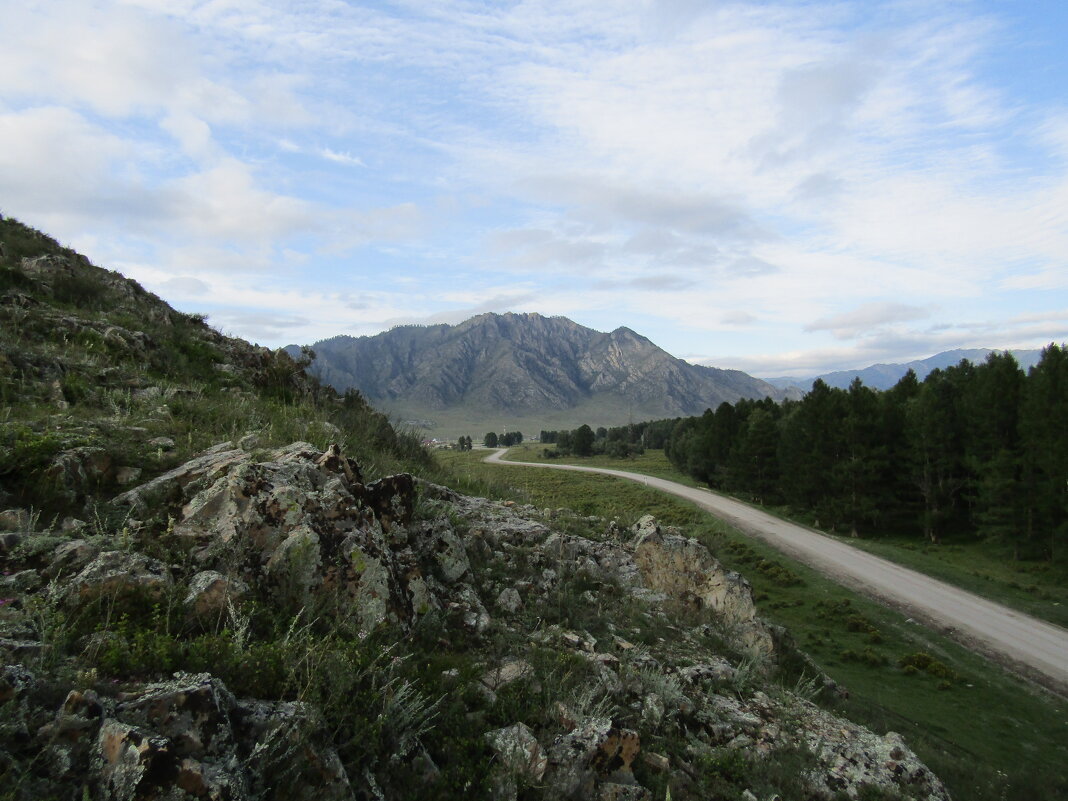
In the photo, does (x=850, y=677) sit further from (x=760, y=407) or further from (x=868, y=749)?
(x=760, y=407)

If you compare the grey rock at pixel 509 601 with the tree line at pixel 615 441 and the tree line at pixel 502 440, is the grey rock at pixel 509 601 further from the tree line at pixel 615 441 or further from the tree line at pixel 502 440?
the tree line at pixel 502 440

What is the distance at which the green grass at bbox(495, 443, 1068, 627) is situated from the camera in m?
25.6

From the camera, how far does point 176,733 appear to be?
9.56ft

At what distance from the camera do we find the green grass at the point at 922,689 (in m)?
11.5

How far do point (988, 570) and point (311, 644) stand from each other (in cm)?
4301

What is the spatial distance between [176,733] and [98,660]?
89 cm

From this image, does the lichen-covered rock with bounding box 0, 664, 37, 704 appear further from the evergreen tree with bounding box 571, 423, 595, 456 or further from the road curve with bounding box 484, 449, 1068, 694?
the evergreen tree with bounding box 571, 423, 595, 456

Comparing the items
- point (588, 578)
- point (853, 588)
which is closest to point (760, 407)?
point (853, 588)

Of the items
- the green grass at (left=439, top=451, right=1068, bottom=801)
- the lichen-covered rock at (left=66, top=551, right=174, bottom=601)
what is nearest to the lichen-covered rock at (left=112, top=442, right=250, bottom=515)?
the lichen-covered rock at (left=66, top=551, right=174, bottom=601)

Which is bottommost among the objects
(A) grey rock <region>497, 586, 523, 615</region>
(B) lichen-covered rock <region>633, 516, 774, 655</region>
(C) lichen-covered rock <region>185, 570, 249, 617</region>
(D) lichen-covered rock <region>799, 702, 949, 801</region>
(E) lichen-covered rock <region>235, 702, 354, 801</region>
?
(D) lichen-covered rock <region>799, 702, 949, 801</region>

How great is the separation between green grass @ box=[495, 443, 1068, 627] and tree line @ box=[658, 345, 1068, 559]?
1501 mm

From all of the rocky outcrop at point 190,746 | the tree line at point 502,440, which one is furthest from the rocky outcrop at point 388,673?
the tree line at point 502,440

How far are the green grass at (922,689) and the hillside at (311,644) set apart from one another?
14.8 feet

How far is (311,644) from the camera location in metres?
4.20
